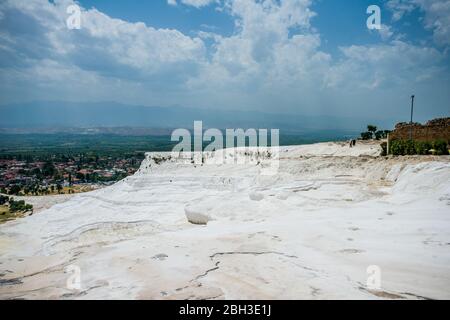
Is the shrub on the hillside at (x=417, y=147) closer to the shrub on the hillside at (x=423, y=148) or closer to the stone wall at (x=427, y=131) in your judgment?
the shrub on the hillside at (x=423, y=148)

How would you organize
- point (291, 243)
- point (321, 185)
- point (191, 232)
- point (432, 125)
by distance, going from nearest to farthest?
1. point (291, 243)
2. point (191, 232)
3. point (321, 185)
4. point (432, 125)

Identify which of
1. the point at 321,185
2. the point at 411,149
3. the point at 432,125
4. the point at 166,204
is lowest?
the point at 166,204

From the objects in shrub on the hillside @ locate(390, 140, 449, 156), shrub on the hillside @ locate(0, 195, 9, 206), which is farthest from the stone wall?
shrub on the hillside @ locate(0, 195, 9, 206)

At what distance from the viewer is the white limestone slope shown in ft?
20.2

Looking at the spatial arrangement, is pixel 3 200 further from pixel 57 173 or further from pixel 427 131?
pixel 427 131

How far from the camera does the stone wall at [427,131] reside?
26.8m

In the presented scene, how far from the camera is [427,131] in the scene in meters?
27.5

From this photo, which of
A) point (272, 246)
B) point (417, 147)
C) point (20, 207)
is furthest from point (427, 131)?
point (20, 207)

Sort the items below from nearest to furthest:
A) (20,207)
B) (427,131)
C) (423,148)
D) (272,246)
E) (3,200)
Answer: (272,246), (423,148), (427,131), (20,207), (3,200)

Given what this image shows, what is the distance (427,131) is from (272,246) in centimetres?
2389
